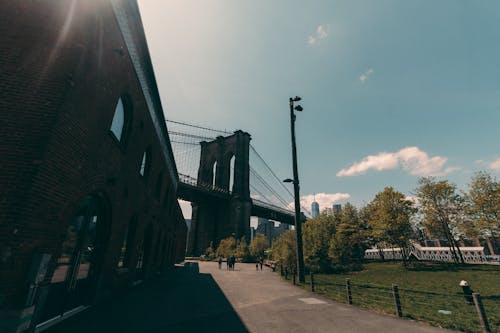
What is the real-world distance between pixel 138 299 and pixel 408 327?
878 cm

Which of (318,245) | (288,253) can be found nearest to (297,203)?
(288,253)

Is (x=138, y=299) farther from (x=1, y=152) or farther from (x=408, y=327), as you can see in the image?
(x=408, y=327)

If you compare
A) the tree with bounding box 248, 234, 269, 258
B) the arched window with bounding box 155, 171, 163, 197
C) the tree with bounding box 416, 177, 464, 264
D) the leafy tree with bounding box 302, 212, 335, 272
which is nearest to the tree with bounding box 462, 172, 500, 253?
the tree with bounding box 416, 177, 464, 264

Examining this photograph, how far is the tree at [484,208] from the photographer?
25.5m

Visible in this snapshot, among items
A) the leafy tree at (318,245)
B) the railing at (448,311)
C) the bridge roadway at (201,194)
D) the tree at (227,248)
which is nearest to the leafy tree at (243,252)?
the tree at (227,248)

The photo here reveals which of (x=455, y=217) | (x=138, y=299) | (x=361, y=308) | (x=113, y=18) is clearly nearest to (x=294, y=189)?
(x=361, y=308)

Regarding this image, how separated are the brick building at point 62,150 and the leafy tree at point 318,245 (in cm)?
1664

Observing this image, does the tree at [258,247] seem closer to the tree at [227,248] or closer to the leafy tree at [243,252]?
the leafy tree at [243,252]

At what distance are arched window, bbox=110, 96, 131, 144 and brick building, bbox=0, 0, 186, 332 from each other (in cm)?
4

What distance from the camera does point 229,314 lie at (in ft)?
22.1

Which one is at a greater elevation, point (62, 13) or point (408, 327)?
point (62, 13)

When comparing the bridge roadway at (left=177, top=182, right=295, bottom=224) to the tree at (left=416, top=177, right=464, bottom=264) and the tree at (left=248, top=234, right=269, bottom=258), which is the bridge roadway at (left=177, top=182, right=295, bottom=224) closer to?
the tree at (left=248, top=234, right=269, bottom=258)

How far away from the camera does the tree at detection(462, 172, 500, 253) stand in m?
25.5

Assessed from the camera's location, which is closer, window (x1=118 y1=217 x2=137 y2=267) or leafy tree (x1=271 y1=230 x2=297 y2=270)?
window (x1=118 y1=217 x2=137 y2=267)
